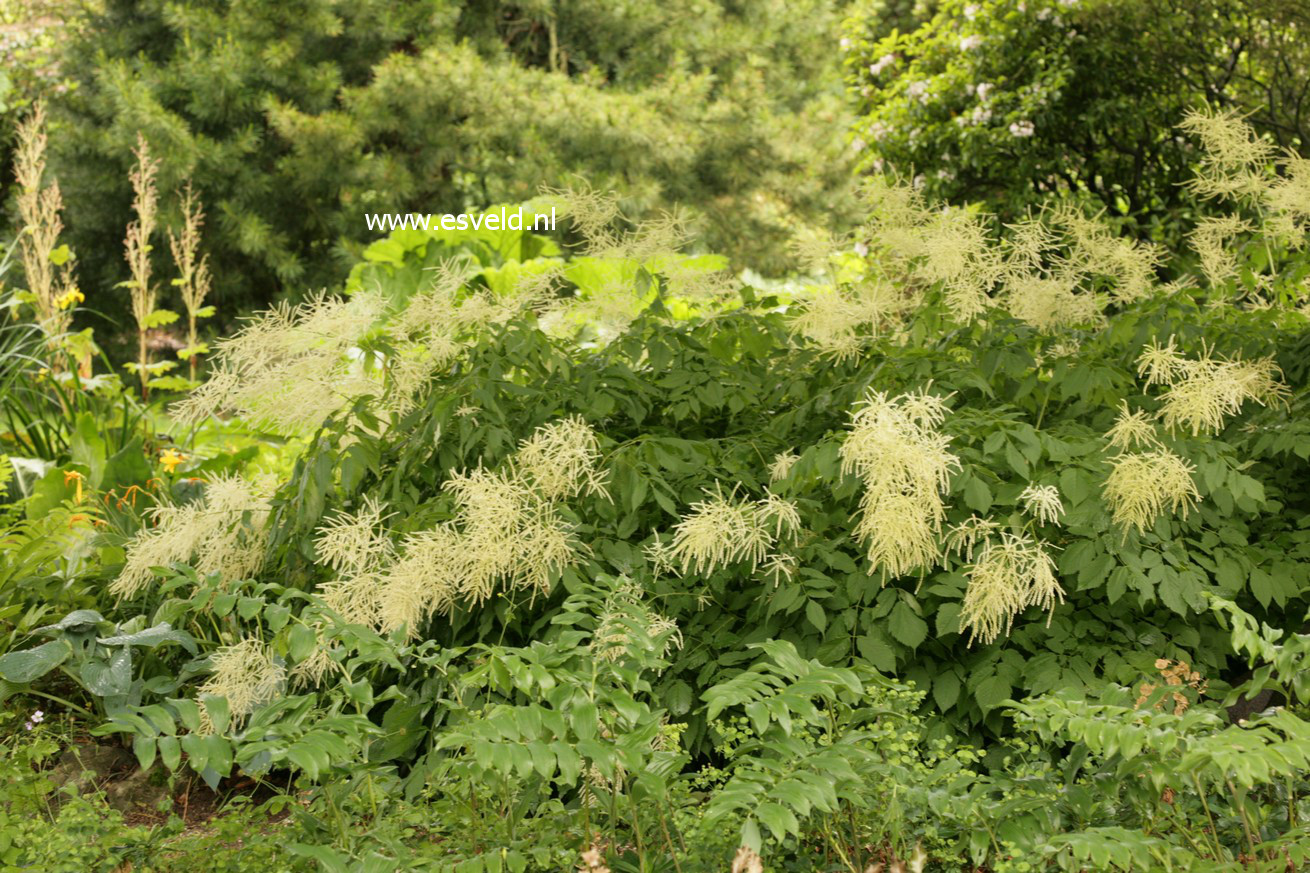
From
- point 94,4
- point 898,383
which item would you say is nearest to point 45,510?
point 898,383

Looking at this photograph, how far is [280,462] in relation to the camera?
473 centimetres

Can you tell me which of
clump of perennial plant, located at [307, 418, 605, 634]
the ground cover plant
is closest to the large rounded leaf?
the ground cover plant

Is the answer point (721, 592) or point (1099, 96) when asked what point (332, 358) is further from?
point (1099, 96)

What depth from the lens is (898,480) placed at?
2299 mm

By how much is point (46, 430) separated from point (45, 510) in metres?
0.94

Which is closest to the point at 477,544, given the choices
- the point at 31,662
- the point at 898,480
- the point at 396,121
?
the point at 898,480

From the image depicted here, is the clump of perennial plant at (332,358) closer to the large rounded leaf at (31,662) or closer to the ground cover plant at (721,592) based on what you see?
the ground cover plant at (721,592)

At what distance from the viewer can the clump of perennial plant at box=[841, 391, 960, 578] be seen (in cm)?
226

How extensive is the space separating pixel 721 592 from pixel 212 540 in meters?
1.24

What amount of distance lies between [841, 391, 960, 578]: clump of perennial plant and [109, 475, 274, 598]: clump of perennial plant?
1498mm

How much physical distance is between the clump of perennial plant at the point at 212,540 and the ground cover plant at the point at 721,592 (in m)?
0.01

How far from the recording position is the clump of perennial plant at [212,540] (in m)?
2.91

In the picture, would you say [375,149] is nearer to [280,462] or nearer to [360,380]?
[280,462]

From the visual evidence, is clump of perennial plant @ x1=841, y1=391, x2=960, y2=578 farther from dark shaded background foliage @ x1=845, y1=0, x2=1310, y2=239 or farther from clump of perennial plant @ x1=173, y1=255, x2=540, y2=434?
dark shaded background foliage @ x1=845, y1=0, x2=1310, y2=239
